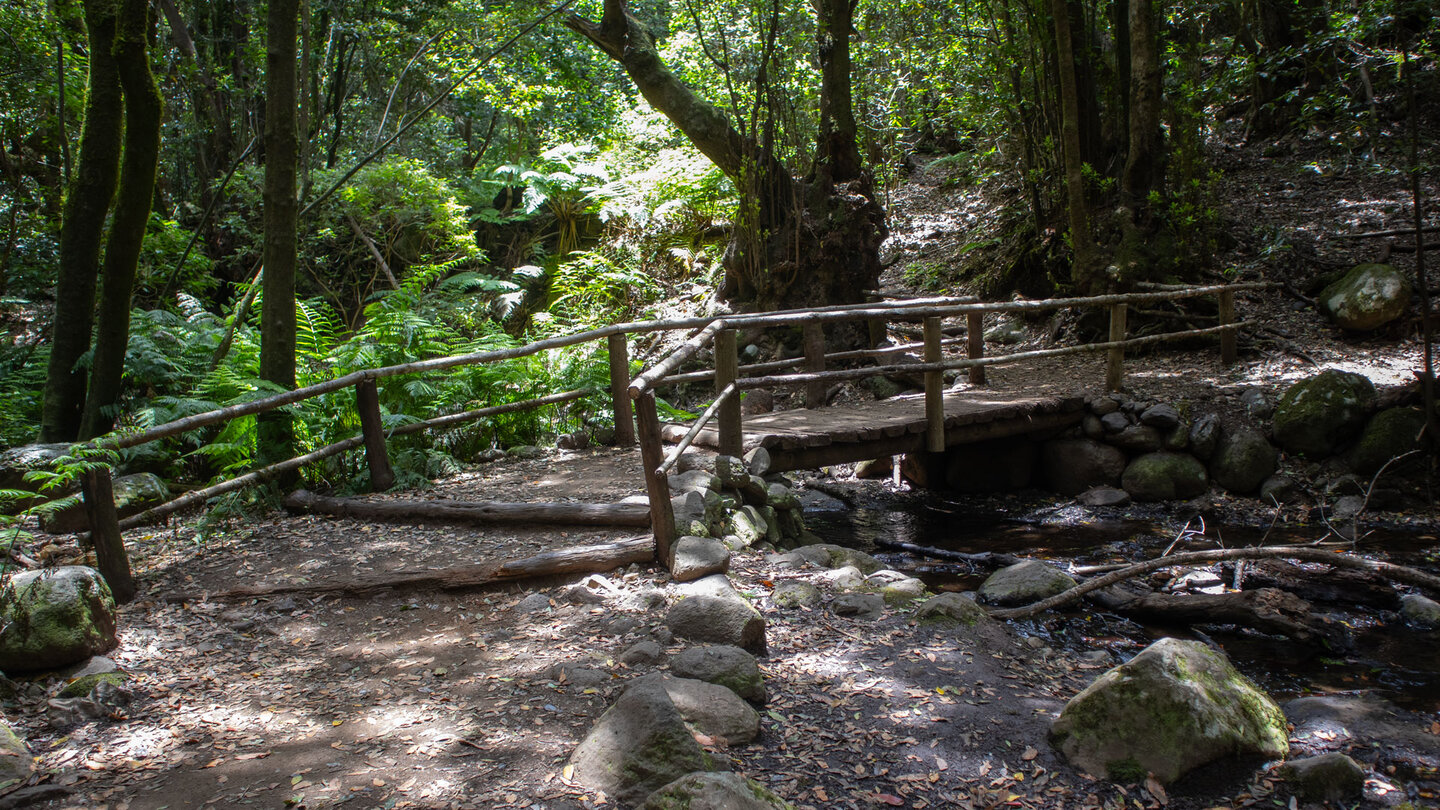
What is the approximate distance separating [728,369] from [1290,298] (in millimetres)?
7229

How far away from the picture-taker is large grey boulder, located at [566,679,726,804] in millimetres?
2287

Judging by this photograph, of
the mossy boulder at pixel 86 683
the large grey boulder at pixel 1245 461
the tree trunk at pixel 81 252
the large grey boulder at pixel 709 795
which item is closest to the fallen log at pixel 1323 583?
the large grey boulder at pixel 1245 461

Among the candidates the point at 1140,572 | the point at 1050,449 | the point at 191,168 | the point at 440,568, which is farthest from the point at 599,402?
the point at 191,168

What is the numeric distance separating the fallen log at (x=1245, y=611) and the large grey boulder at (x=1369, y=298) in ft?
16.9

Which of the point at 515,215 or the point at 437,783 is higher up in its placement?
the point at 515,215

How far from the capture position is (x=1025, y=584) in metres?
4.59

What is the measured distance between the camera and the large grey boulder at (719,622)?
332cm

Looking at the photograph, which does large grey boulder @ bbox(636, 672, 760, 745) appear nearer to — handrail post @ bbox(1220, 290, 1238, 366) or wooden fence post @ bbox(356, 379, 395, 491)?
wooden fence post @ bbox(356, 379, 395, 491)

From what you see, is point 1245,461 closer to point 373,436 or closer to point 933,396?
point 933,396

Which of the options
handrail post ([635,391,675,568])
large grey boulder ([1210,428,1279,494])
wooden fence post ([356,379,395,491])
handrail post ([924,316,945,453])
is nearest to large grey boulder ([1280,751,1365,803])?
handrail post ([635,391,675,568])

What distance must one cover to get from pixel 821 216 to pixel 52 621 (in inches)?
308

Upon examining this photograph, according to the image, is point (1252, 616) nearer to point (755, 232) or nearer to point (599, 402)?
point (599, 402)

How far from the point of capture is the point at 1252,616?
417 cm

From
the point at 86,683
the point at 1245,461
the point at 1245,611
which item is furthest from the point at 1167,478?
the point at 86,683
